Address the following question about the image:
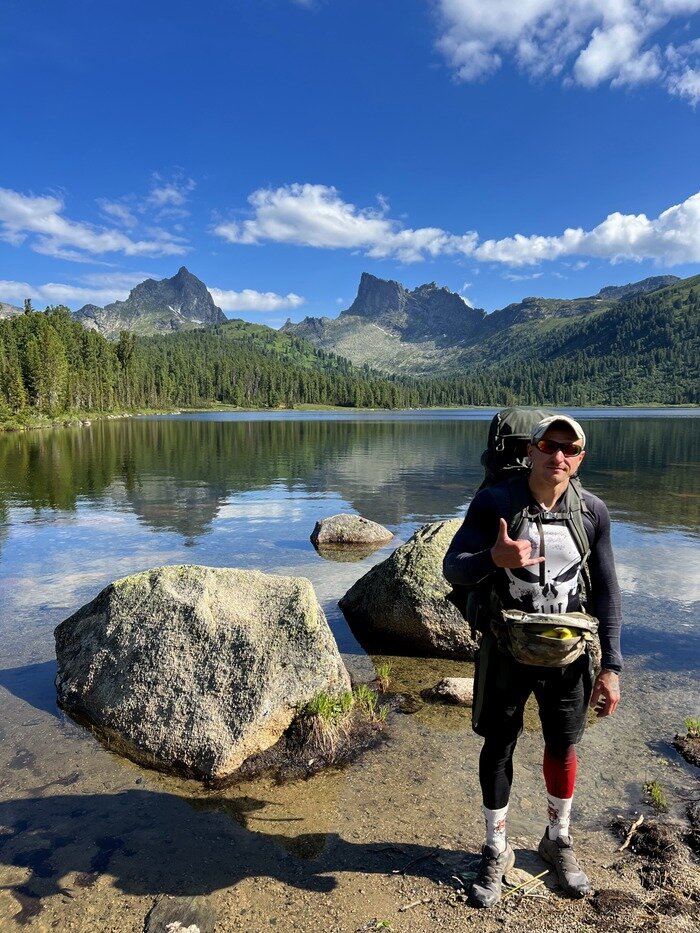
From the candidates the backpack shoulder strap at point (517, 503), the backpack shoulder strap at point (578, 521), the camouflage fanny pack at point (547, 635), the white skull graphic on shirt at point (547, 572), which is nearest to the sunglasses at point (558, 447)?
the backpack shoulder strap at point (578, 521)

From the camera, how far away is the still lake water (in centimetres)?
614

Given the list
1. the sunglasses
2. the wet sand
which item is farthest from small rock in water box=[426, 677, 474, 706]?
the sunglasses

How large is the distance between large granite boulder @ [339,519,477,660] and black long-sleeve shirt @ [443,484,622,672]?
5.61 metres

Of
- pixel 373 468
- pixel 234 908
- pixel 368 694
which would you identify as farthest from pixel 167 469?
pixel 234 908

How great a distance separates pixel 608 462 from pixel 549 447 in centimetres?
5006

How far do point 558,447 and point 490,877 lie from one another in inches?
157

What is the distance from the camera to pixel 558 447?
4.76 metres

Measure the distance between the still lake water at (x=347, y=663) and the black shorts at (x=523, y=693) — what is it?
1.73 meters

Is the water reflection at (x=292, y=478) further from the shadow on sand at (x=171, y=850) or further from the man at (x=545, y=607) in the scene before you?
the man at (x=545, y=607)

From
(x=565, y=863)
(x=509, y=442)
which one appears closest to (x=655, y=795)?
(x=565, y=863)

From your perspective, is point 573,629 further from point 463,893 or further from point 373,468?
point 373,468

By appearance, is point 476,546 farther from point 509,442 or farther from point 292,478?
point 292,478

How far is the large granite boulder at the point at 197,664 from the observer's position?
24.2 feet

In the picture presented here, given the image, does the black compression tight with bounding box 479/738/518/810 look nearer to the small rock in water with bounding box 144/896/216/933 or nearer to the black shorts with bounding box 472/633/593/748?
the black shorts with bounding box 472/633/593/748
